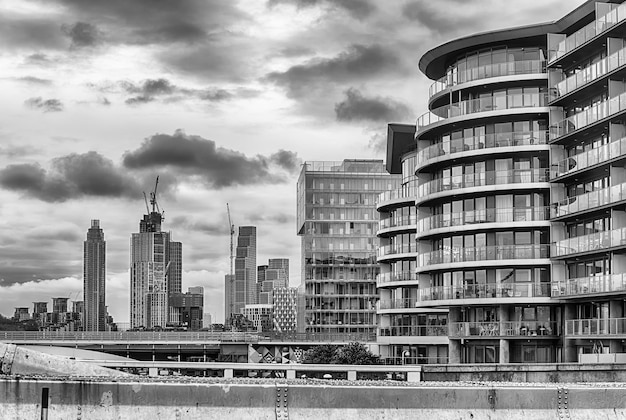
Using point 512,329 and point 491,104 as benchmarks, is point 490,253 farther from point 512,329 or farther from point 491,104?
point 491,104

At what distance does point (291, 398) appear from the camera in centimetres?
2620

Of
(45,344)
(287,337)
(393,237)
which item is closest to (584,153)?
(393,237)

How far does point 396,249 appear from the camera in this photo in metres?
105

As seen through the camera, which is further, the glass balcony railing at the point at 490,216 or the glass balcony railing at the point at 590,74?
the glass balcony railing at the point at 490,216

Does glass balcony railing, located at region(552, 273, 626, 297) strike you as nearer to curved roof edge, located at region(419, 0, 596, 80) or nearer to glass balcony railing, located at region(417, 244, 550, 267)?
glass balcony railing, located at region(417, 244, 550, 267)

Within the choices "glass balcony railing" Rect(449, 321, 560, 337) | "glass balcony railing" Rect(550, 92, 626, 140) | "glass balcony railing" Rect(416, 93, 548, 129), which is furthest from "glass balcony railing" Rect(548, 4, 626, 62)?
"glass balcony railing" Rect(449, 321, 560, 337)

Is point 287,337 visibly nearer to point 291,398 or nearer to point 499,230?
point 499,230

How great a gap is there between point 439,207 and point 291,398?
180ft

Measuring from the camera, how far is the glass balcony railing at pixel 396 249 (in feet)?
339

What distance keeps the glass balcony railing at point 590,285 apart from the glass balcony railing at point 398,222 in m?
32.8

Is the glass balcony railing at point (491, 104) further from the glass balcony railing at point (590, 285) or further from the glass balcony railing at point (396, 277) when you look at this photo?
the glass balcony railing at point (396, 277)

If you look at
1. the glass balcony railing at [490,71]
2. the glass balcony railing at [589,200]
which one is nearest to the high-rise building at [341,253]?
the glass balcony railing at [490,71]

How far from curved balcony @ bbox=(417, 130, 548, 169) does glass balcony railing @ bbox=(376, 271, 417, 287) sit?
24484mm

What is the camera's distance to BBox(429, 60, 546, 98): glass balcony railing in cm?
7388
